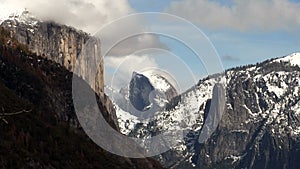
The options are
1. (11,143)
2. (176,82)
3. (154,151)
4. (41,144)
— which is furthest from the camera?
(41,144)

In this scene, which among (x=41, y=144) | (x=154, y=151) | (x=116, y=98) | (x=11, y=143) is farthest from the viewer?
(x=41, y=144)

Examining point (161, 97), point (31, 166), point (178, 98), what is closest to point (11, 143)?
point (31, 166)

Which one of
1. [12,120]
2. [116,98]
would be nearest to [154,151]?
[116,98]

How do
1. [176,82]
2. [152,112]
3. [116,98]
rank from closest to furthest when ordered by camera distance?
[176,82] < [152,112] < [116,98]

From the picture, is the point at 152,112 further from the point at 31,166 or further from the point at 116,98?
the point at 31,166

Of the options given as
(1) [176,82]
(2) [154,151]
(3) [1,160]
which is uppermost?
(3) [1,160]

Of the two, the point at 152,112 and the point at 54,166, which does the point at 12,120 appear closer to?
the point at 54,166

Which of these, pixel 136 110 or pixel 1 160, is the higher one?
pixel 1 160

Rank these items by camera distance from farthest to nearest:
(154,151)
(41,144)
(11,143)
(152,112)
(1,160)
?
(41,144) → (11,143) → (1,160) → (152,112) → (154,151)

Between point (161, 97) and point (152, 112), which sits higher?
point (161, 97)

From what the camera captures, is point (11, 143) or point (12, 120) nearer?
point (11, 143)
